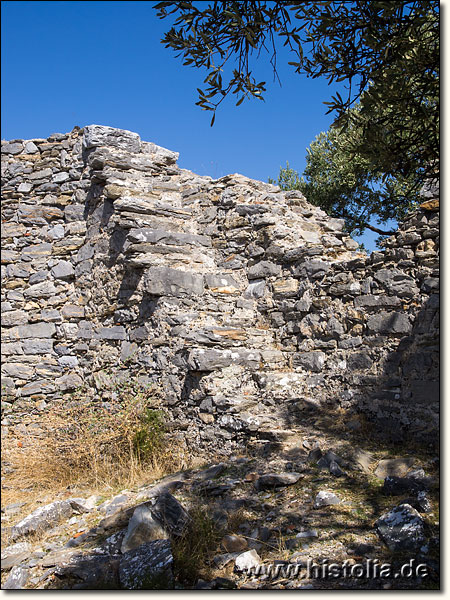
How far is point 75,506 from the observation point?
5254mm

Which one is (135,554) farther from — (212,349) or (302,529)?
(212,349)

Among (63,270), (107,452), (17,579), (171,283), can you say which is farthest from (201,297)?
(17,579)

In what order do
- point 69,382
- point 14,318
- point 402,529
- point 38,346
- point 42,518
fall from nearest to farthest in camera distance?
point 402,529 → point 42,518 → point 69,382 → point 38,346 → point 14,318

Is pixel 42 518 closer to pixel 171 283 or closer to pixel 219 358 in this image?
pixel 219 358

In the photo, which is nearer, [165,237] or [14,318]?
[165,237]

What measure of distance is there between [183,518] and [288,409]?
89.6 inches

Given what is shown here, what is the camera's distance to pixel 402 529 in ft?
12.5

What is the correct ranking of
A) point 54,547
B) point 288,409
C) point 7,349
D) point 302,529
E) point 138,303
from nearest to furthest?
point 302,529 → point 54,547 → point 288,409 → point 138,303 → point 7,349

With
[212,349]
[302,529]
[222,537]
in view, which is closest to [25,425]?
[212,349]

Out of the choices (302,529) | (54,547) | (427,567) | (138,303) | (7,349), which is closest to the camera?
(427,567)

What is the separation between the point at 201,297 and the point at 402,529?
4299 millimetres

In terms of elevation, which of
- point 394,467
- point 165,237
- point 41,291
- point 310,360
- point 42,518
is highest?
point 165,237

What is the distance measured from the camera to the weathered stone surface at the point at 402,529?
3.69m

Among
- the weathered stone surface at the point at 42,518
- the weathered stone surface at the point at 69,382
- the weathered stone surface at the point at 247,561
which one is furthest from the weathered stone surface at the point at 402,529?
the weathered stone surface at the point at 69,382
